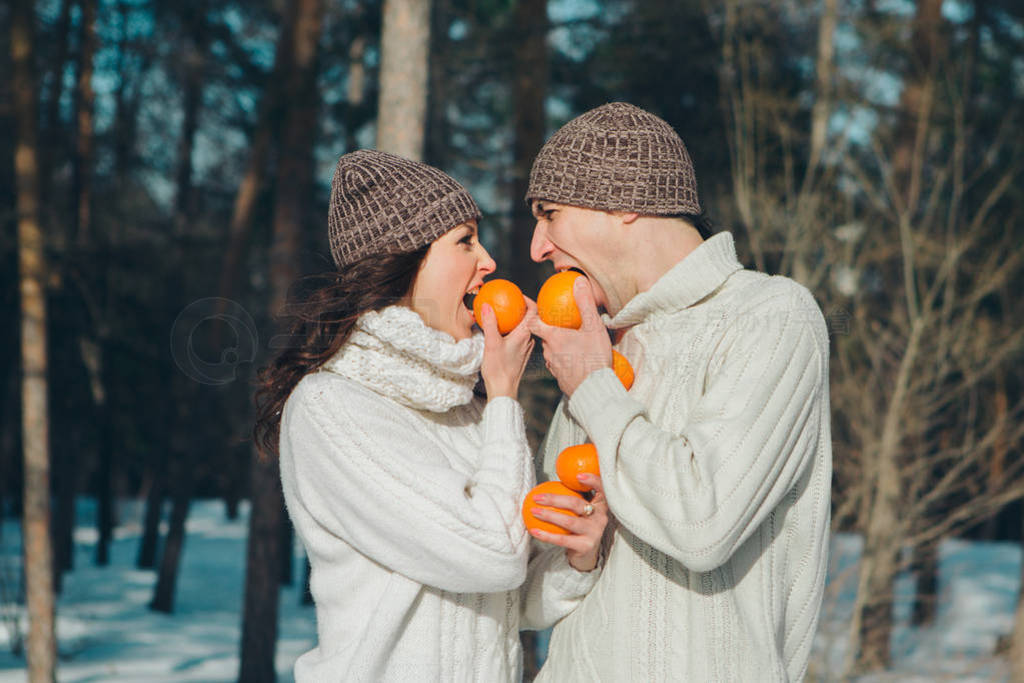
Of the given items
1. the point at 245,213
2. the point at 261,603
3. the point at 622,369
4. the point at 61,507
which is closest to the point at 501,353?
the point at 622,369

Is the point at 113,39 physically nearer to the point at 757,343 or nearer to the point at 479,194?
the point at 479,194

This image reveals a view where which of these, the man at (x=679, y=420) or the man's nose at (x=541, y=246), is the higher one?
the man's nose at (x=541, y=246)

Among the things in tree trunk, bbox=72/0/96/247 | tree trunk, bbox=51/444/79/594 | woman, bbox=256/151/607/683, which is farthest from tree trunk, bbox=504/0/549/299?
tree trunk, bbox=51/444/79/594

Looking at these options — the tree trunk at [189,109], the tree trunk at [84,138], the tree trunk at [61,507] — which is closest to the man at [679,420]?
the tree trunk at [84,138]

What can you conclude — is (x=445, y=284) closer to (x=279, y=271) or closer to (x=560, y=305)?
(x=560, y=305)

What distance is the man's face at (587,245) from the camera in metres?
2.54

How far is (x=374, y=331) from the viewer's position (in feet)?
8.38

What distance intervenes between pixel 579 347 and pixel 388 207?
2.41 ft

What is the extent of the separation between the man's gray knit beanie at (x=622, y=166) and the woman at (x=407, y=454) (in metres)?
0.36

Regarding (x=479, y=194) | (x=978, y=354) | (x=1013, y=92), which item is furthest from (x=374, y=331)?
(x=1013, y=92)

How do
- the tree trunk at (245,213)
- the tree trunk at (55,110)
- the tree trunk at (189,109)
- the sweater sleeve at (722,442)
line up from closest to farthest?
1. the sweater sleeve at (722,442)
2. the tree trunk at (55,110)
3. the tree trunk at (245,213)
4. the tree trunk at (189,109)

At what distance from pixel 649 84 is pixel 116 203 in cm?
1001

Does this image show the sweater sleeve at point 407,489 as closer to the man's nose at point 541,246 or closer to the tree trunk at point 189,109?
the man's nose at point 541,246

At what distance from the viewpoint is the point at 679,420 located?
2.30 meters
